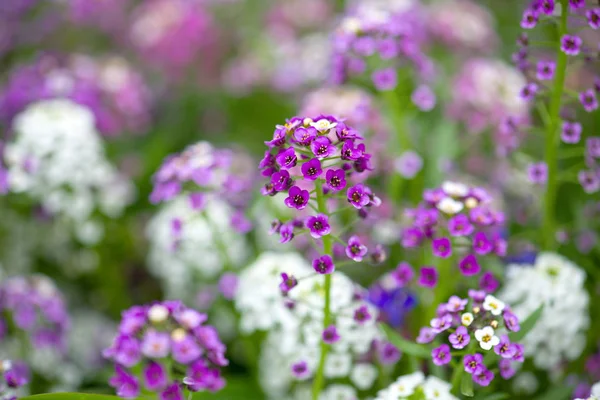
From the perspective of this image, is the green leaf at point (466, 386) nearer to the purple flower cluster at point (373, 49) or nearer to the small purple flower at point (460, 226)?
the small purple flower at point (460, 226)

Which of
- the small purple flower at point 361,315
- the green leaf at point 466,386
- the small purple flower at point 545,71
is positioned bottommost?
the green leaf at point 466,386

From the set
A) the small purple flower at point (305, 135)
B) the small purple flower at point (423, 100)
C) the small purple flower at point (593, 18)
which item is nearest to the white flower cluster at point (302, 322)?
the small purple flower at point (305, 135)

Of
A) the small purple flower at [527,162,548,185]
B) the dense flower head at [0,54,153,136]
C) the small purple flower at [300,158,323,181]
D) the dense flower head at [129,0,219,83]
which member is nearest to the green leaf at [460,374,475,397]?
the small purple flower at [300,158,323,181]

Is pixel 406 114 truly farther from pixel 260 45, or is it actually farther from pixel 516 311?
pixel 260 45

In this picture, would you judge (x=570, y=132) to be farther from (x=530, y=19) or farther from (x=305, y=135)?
(x=305, y=135)

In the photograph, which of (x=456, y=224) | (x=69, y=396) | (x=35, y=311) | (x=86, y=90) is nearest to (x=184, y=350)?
(x=69, y=396)

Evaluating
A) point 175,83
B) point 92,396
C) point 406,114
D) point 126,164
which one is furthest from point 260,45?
point 92,396

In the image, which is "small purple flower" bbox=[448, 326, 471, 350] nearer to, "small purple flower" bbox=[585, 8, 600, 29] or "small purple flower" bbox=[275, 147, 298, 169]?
"small purple flower" bbox=[275, 147, 298, 169]
